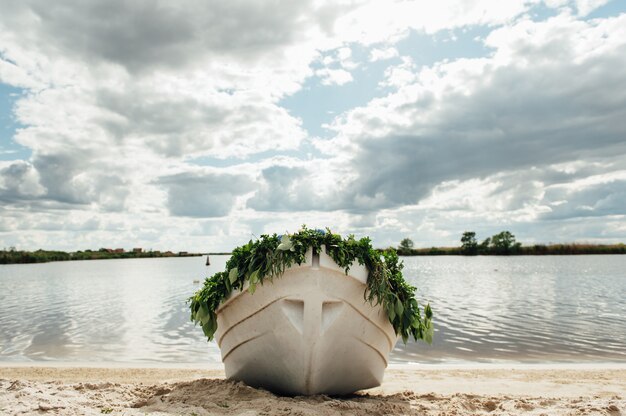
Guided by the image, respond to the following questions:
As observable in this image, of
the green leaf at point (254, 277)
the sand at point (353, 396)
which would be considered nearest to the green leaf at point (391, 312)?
the sand at point (353, 396)

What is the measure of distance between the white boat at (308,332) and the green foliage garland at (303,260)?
0.11 m

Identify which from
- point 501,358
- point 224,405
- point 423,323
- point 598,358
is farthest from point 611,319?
point 224,405

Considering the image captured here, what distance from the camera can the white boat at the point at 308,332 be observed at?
574cm

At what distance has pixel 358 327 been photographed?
618 cm

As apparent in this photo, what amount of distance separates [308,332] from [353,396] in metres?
2.29

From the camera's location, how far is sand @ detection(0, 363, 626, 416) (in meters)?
5.77

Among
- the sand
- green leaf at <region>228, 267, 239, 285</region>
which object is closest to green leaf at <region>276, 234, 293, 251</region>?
green leaf at <region>228, 267, 239, 285</region>

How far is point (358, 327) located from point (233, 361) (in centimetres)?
210

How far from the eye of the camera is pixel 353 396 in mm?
7500

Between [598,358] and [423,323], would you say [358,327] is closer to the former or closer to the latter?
[423,323]

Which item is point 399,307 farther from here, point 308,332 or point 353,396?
point 353,396

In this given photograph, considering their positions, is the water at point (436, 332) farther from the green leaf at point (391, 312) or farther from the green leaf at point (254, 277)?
the green leaf at point (254, 277)

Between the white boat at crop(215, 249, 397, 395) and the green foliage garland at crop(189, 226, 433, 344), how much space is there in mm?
107

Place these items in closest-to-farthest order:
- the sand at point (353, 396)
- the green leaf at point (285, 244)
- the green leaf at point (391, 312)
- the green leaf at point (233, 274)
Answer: the green leaf at point (285, 244) → the sand at point (353, 396) → the green leaf at point (233, 274) → the green leaf at point (391, 312)
